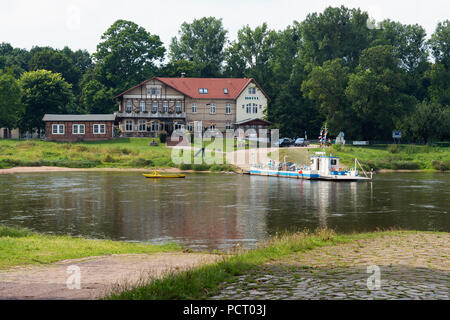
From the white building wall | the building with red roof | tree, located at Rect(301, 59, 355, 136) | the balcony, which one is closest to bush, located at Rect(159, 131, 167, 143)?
the building with red roof

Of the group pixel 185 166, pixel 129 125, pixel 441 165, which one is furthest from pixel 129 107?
pixel 441 165

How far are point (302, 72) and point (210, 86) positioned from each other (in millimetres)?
17958

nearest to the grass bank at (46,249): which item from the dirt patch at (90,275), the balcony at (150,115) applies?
the dirt patch at (90,275)

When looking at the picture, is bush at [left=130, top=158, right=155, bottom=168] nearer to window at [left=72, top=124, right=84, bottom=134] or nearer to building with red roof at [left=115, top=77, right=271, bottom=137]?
building with red roof at [left=115, top=77, right=271, bottom=137]

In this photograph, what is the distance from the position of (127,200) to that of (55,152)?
132 feet

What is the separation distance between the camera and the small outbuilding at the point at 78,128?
8644 cm

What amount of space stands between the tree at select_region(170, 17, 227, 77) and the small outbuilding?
42.7m

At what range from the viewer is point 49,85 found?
94.6 m

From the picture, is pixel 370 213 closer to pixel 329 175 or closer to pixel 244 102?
pixel 329 175

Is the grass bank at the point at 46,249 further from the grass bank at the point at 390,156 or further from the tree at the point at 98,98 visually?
the tree at the point at 98,98

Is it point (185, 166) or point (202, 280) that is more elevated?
point (185, 166)

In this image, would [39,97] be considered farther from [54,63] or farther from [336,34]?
[336,34]

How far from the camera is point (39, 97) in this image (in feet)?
303

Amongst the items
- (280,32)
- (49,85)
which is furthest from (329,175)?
(280,32)
